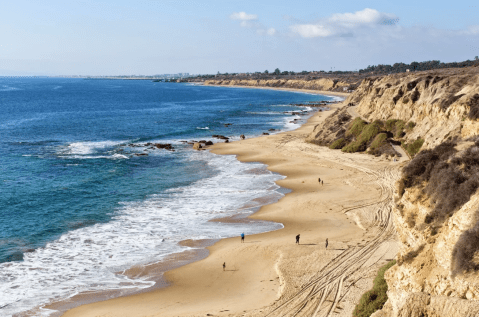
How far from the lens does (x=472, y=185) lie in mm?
14273

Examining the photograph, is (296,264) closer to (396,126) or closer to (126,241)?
(126,241)

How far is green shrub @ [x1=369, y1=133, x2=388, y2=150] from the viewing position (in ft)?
174

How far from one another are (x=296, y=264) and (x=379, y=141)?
33.8 m

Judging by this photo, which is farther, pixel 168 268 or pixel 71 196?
pixel 71 196

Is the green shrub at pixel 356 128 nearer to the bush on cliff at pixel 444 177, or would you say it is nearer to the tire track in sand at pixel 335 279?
the tire track in sand at pixel 335 279

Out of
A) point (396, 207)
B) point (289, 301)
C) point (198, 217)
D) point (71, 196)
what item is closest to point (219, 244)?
point (198, 217)

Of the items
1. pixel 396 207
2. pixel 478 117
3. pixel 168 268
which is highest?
pixel 478 117

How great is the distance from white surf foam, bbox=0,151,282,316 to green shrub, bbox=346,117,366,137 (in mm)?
21688

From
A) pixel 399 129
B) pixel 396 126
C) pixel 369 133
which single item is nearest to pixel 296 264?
pixel 369 133

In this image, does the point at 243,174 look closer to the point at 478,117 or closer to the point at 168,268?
the point at 168,268

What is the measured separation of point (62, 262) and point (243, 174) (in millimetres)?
25643

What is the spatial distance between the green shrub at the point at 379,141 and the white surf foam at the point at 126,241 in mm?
18177

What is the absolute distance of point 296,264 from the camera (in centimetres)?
2506

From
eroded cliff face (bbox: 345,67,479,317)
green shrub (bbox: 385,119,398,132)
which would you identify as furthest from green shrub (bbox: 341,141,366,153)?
eroded cliff face (bbox: 345,67,479,317)
